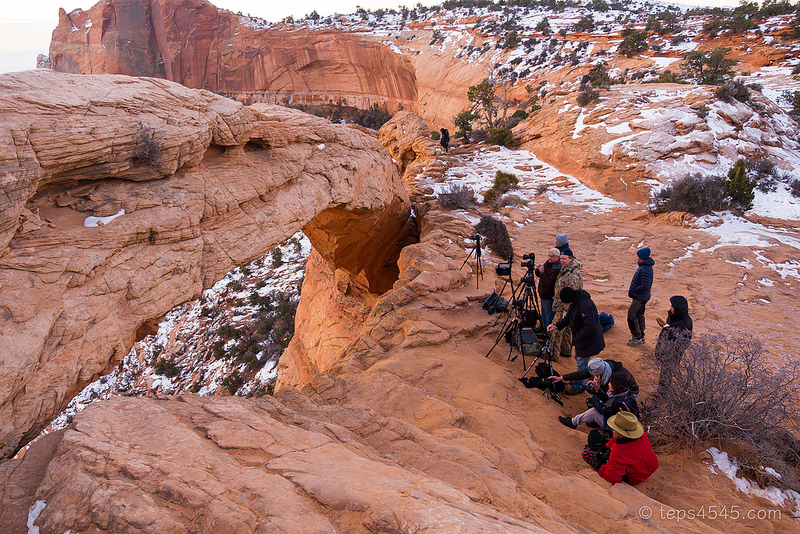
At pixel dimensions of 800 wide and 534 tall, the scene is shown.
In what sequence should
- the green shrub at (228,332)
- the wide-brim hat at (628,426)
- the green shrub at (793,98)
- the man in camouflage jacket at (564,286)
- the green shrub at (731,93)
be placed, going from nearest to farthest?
the wide-brim hat at (628,426), the man in camouflage jacket at (564,286), the green shrub at (731,93), the green shrub at (228,332), the green shrub at (793,98)

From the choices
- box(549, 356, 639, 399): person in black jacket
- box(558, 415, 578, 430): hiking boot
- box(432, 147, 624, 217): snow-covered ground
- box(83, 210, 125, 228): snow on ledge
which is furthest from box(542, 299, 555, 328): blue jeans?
box(432, 147, 624, 217): snow-covered ground

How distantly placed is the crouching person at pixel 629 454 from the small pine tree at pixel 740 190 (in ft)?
37.2

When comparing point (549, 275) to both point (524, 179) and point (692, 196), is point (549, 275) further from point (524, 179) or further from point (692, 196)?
point (524, 179)

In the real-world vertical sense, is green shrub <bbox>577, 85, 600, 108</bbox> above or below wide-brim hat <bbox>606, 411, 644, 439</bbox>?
above

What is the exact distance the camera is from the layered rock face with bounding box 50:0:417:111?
147 feet

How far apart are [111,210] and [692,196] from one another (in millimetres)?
13807

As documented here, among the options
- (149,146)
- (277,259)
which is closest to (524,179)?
(277,259)

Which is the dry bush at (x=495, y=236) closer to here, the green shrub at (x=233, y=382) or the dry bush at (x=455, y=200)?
the dry bush at (x=455, y=200)

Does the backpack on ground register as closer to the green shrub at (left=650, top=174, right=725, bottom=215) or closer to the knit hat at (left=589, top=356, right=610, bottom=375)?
the knit hat at (left=589, top=356, right=610, bottom=375)

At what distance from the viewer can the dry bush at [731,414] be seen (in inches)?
149

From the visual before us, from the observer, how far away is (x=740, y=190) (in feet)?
36.4

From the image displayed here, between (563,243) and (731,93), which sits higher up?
(731,93)

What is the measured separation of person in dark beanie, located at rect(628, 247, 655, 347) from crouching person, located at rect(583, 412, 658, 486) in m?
2.92

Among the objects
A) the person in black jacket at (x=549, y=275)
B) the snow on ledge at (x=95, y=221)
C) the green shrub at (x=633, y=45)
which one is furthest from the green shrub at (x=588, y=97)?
the snow on ledge at (x=95, y=221)
